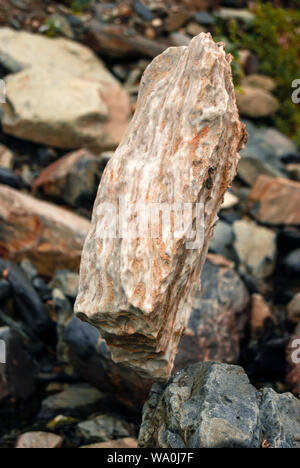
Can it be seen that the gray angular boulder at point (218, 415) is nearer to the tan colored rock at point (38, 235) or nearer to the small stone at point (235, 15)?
the tan colored rock at point (38, 235)

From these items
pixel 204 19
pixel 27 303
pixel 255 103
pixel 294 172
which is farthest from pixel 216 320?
pixel 204 19

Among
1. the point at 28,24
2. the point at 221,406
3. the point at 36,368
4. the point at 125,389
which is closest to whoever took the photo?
the point at 221,406

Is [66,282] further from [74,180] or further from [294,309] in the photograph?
[294,309]

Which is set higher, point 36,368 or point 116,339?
point 116,339

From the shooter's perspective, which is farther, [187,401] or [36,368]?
[36,368]

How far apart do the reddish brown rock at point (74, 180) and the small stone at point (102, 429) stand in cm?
312

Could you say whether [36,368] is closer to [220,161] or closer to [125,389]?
[125,389]

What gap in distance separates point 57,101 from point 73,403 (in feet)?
14.3

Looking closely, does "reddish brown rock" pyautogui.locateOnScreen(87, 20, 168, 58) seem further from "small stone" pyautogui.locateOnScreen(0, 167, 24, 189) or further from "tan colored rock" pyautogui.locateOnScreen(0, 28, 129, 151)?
"small stone" pyautogui.locateOnScreen(0, 167, 24, 189)

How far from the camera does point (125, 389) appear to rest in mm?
4082

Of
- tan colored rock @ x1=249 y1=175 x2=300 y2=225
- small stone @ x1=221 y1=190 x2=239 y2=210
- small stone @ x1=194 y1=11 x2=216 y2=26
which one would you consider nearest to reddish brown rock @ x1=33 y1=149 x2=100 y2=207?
small stone @ x1=221 y1=190 x2=239 y2=210

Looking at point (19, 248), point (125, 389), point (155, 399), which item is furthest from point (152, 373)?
point (19, 248)

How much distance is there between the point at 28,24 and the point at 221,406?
7.93m

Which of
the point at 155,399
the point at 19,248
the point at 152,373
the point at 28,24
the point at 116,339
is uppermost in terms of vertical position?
the point at 28,24
